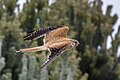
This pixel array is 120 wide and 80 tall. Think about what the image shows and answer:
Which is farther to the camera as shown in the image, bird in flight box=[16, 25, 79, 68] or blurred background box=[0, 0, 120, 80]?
blurred background box=[0, 0, 120, 80]

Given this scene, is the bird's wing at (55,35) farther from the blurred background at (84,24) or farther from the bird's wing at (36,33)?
the blurred background at (84,24)

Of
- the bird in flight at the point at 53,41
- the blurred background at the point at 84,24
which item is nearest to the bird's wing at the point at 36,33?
the bird in flight at the point at 53,41

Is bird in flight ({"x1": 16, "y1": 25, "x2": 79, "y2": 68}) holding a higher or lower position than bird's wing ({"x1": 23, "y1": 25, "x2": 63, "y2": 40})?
lower

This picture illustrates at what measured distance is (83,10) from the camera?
360 inches

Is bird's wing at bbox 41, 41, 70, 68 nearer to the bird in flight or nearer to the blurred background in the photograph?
the bird in flight

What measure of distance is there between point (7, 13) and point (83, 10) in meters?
1.70

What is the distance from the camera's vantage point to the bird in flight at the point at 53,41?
0.95 meters

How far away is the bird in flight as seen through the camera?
3.11ft

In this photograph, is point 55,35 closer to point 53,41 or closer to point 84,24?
point 53,41

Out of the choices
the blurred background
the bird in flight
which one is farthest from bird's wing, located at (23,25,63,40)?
the blurred background

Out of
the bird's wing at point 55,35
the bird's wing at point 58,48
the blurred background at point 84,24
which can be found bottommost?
the blurred background at point 84,24

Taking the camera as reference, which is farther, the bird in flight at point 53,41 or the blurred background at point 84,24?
the blurred background at point 84,24

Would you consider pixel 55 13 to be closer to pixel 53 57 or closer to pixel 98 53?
pixel 98 53

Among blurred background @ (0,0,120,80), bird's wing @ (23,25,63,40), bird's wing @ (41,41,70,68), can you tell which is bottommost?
blurred background @ (0,0,120,80)
